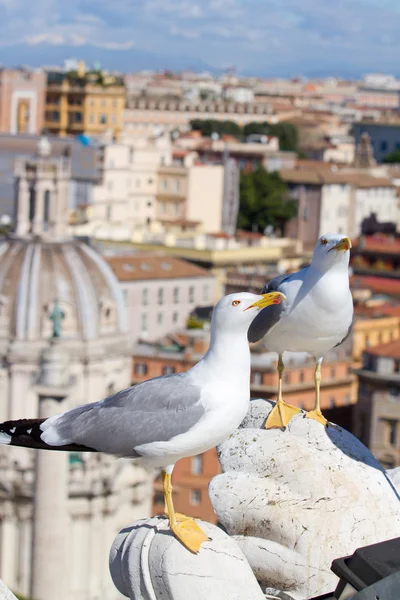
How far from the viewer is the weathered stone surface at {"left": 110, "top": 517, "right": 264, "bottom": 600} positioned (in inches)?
324

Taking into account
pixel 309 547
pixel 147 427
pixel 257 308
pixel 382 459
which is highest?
pixel 257 308

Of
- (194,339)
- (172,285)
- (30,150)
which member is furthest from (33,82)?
(194,339)

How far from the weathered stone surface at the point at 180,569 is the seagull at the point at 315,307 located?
1.22 m

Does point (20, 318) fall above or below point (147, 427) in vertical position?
→ below

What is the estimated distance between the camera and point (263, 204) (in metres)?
98.3

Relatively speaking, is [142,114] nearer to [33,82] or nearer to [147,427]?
[33,82]

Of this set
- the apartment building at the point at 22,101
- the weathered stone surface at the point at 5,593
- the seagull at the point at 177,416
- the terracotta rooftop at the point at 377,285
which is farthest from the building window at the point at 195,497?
the apartment building at the point at 22,101

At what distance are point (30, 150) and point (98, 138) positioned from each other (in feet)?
36.3

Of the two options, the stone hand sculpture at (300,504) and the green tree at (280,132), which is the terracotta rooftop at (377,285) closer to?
the stone hand sculpture at (300,504)

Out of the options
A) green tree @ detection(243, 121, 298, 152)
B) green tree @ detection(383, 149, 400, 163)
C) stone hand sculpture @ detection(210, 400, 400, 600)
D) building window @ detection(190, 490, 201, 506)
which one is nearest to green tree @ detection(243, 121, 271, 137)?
green tree @ detection(243, 121, 298, 152)

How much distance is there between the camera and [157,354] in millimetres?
55062

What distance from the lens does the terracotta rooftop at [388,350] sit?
5246 centimetres

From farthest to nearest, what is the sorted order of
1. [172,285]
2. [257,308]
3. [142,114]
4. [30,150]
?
[142,114]
[30,150]
[172,285]
[257,308]

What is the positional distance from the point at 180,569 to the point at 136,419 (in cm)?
65
